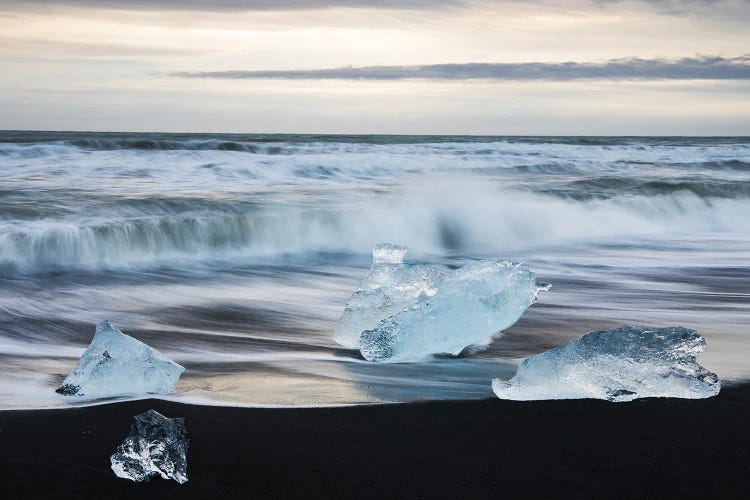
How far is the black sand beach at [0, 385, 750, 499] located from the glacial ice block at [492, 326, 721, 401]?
70 mm

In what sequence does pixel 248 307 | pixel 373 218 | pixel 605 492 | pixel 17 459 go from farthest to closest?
pixel 373 218 → pixel 248 307 → pixel 17 459 → pixel 605 492

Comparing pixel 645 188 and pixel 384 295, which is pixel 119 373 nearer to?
pixel 384 295

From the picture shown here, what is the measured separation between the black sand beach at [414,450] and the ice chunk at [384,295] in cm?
130

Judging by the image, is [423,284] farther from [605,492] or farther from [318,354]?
[605,492]

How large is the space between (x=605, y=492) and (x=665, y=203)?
15046 millimetres

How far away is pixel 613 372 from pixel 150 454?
6.64 feet

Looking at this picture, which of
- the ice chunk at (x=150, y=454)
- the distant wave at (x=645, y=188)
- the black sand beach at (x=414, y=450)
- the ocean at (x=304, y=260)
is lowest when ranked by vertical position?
the distant wave at (x=645, y=188)

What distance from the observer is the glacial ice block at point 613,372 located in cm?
388

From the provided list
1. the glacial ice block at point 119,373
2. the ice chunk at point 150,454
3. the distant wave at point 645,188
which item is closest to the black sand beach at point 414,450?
the ice chunk at point 150,454

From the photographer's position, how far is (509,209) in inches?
577

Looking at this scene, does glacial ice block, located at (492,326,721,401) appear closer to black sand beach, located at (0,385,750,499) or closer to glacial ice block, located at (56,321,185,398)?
black sand beach, located at (0,385,750,499)

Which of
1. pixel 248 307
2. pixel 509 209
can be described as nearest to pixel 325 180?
pixel 509 209

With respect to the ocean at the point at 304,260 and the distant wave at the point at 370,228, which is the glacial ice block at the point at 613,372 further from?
the distant wave at the point at 370,228

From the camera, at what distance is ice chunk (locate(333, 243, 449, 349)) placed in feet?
16.8
